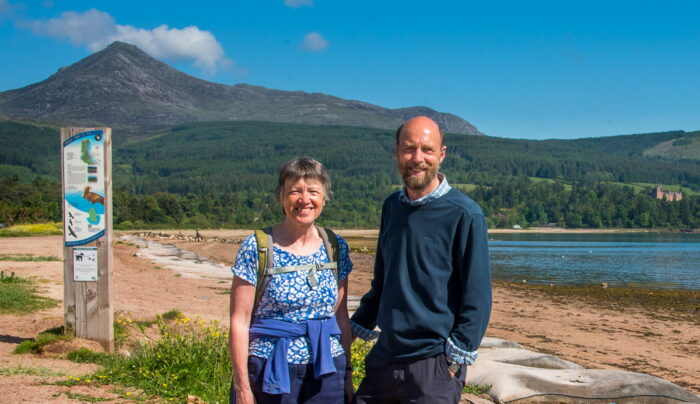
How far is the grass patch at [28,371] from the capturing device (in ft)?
19.3

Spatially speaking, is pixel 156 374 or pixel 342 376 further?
pixel 156 374

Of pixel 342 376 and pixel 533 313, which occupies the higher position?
pixel 342 376

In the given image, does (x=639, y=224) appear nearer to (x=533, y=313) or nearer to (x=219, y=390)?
(x=533, y=313)

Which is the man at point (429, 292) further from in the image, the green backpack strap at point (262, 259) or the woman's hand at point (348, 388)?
the green backpack strap at point (262, 259)

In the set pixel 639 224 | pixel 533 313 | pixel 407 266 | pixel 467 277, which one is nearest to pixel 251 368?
pixel 407 266

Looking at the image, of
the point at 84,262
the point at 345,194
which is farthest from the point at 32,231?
the point at 345,194

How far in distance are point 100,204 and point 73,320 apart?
1.37m

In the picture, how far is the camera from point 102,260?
7.42 metres

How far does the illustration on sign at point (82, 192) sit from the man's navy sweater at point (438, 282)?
5323 mm

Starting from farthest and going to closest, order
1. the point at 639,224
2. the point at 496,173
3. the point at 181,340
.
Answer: the point at 496,173, the point at 639,224, the point at 181,340

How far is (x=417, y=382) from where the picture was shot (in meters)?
2.96

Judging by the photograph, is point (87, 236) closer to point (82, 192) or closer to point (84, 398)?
point (82, 192)

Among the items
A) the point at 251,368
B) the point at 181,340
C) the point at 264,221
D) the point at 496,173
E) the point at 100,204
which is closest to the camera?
the point at 251,368

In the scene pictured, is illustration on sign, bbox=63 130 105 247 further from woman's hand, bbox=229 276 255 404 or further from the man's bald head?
the man's bald head
